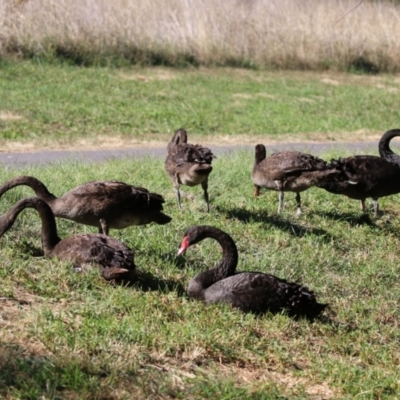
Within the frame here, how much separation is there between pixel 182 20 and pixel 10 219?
16.3 m

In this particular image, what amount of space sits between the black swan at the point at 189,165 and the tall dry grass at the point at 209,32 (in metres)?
10.5

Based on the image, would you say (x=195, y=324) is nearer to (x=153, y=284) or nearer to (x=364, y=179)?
(x=153, y=284)

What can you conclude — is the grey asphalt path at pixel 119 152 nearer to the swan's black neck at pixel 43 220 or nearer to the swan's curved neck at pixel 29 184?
the swan's curved neck at pixel 29 184

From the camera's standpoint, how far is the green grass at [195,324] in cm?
561

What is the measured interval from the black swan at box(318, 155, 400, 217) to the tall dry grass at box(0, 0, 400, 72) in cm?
1100

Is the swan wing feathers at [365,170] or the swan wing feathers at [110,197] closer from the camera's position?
the swan wing feathers at [110,197]

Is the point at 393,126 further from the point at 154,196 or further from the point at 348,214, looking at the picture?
the point at 154,196

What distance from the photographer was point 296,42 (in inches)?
939

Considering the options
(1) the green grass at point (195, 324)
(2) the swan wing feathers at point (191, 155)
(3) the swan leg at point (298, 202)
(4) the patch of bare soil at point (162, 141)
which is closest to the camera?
(1) the green grass at point (195, 324)

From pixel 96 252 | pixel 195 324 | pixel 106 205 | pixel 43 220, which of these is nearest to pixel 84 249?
pixel 96 252

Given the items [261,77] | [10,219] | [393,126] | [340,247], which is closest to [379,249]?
[340,247]

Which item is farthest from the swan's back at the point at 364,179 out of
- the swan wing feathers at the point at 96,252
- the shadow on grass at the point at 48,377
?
the shadow on grass at the point at 48,377

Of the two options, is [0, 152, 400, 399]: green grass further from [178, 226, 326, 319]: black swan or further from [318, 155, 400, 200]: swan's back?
[318, 155, 400, 200]: swan's back

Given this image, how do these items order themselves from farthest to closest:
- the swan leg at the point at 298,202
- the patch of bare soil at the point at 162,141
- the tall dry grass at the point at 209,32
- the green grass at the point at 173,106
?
1. the tall dry grass at the point at 209,32
2. the green grass at the point at 173,106
3. the patch of bare soil at the point at 162,141
4. the swan leg at the point at 298,202
